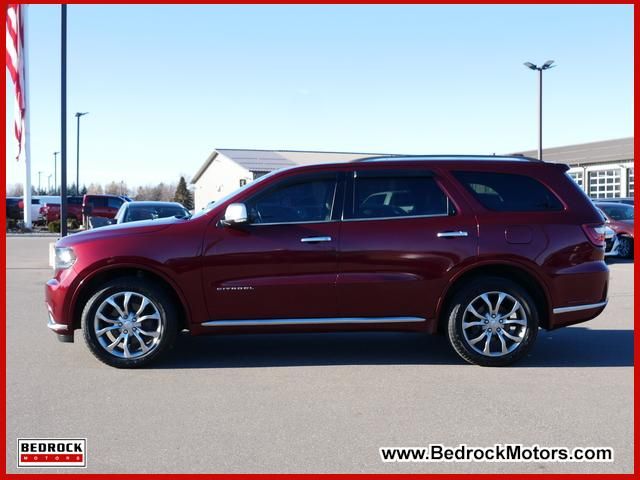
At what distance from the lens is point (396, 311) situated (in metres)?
6.64

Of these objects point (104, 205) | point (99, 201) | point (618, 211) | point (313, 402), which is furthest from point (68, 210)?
point (313, 402)

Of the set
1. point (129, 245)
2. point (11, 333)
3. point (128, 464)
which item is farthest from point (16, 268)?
point (128, 464)

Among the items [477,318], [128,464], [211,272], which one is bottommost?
[128,464]

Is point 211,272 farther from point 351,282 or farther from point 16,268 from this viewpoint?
point 16,268

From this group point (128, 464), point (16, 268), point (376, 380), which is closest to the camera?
point (128, 464)

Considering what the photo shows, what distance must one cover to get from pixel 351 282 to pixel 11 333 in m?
4.21

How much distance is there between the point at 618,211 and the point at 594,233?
13099 mm

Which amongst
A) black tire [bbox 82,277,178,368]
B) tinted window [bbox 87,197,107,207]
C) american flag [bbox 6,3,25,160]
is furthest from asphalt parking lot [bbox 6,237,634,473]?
tinted window [bbox 87,197,107,207]

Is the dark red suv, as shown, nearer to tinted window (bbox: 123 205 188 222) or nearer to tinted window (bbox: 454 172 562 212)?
tinted window (bbox: 454 172 562 212)

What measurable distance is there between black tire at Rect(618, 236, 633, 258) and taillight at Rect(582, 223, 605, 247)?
12.3 meters

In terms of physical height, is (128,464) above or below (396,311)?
below

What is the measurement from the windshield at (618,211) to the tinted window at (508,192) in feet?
42.3

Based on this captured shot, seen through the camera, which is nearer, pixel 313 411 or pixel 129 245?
pixel 313 411

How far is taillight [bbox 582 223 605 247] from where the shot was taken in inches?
268
